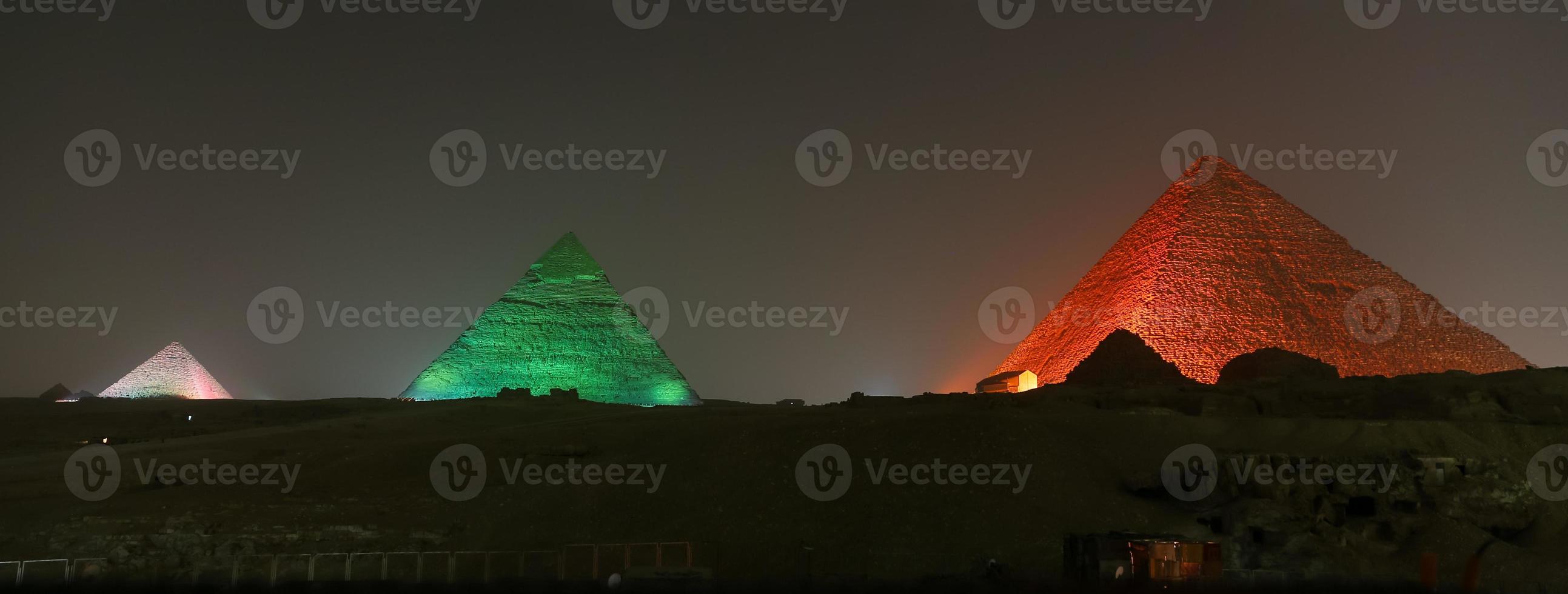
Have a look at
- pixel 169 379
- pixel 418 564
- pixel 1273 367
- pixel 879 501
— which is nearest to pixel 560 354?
pixel 169 379

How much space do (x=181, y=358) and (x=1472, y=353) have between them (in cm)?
4378

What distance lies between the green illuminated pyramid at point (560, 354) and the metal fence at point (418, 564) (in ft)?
87.5

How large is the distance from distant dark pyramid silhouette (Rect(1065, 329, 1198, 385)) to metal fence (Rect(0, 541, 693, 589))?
1997cm

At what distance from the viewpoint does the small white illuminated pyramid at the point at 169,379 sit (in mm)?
43719

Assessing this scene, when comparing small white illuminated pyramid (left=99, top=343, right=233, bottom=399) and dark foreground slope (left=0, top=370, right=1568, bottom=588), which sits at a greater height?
small white illuminated pyramid (left=99, top=343, right=233, bottom=399)

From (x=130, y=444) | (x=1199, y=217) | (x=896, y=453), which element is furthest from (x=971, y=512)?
(x=1199, y=217)

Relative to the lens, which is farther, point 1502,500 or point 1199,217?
point 1199,217

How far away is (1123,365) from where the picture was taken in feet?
106

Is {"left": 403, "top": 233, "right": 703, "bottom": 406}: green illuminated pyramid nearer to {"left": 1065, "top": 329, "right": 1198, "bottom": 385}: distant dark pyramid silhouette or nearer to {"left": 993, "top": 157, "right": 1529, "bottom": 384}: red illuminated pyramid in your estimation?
{"left": 993, "top": 157, "right": 1529, "bottom": 384}: red illuminated pyramid

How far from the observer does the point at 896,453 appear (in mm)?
16094

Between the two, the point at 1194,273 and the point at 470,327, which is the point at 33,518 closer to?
the point at 470,327

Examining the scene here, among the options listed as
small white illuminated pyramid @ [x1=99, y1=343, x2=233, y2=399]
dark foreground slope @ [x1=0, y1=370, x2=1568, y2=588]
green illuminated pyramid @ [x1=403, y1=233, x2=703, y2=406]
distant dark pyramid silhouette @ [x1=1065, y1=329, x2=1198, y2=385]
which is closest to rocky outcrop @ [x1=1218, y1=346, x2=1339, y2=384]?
distant dark pyramid silhouette @ [x1=1065, y1=329, x2=1198, y2=385]

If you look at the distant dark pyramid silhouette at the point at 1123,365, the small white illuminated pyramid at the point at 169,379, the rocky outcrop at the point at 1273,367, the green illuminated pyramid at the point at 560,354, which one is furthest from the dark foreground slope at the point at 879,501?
the small white illuminated pyramid at the point at 169,379

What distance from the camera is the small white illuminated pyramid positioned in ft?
143
